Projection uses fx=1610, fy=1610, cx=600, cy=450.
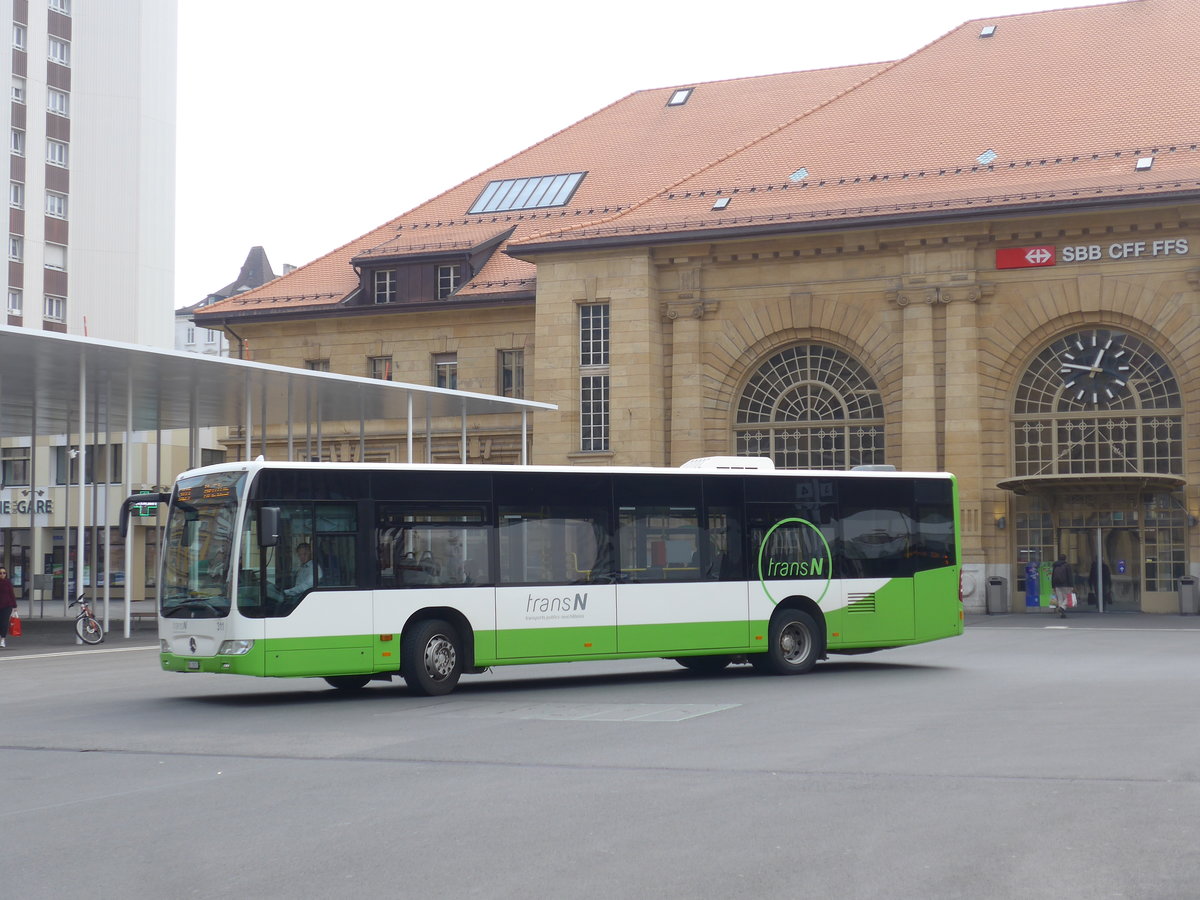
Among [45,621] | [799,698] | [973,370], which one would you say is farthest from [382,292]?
[799,698]

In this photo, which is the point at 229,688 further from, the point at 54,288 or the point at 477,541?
the point at 54,288

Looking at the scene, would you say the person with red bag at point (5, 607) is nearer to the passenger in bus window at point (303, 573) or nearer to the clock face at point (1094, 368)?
the passenger in bus window at point (303, 573)

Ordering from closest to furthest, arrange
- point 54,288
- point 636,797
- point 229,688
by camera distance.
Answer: point 636,797 < point 229,688 < point 54,288

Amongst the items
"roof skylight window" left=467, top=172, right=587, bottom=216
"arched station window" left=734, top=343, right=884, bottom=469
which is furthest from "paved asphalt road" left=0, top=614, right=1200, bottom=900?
"roof skylight window" left=467, top=172, right=587, bottom=216

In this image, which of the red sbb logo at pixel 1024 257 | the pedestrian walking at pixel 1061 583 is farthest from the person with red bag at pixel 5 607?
the red sbb logo at pixel 1024 257

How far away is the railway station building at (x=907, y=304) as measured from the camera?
129ft

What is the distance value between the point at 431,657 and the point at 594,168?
3594cm

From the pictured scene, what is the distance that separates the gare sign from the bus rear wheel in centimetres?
2615

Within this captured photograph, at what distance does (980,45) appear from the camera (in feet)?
157

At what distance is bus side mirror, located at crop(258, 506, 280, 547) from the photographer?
53.7 feet

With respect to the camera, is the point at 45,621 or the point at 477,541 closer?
the point at 477,541

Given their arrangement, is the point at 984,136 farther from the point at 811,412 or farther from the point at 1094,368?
the point at 811,412

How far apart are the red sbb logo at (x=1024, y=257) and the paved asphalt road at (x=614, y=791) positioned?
22.9 m

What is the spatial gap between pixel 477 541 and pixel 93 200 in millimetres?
59782
